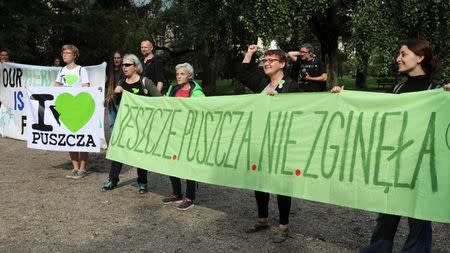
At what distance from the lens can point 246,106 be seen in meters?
4.71

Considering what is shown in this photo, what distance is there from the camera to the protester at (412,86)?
11.4 ft

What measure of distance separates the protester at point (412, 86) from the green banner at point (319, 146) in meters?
0.16

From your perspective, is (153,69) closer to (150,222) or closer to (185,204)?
(185,204)

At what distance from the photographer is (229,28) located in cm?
1622

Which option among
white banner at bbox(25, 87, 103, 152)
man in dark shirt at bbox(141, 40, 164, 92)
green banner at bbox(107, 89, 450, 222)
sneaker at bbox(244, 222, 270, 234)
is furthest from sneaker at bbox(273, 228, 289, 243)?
white banner at bbox(25, 87, 103, 152)

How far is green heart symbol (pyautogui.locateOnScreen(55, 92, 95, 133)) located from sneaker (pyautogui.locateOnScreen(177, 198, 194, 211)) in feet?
6.80

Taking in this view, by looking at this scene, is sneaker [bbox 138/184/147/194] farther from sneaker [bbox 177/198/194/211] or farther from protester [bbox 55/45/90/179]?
protester [bbox 55/45/90/179]

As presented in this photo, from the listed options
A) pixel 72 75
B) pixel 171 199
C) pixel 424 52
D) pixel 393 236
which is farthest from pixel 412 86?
pixel 72 75

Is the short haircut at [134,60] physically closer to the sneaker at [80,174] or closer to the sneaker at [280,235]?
the sneaker at [80,174]

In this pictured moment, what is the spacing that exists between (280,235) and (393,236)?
1151mm

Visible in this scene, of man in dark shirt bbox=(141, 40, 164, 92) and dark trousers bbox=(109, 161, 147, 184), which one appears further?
man in dark shirt bbox=(141, 40, 164, 92)

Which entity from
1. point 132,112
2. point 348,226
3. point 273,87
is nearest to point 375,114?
point 273,87

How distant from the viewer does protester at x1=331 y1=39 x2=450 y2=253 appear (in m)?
3.47

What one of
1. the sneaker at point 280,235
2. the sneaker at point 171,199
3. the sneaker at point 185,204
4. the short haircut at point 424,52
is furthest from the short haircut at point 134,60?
the short haircut at point 424,52
